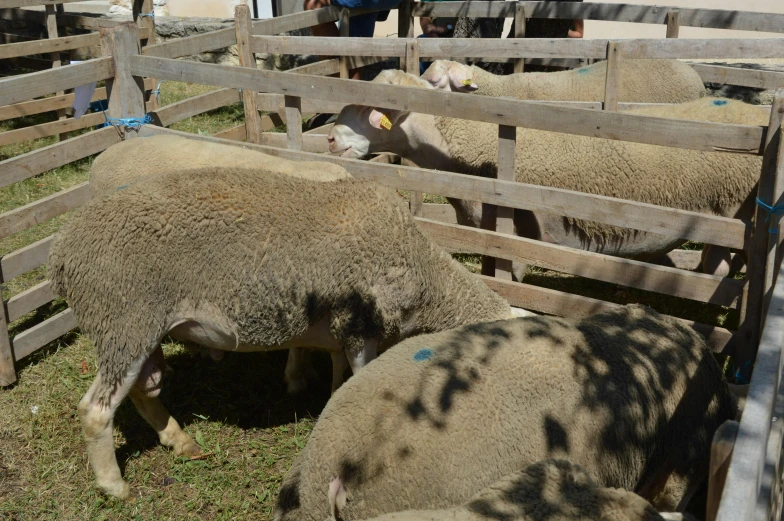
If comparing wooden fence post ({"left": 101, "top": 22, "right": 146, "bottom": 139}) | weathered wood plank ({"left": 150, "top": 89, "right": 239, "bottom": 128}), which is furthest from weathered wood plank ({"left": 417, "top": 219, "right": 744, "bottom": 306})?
weathered wood plank ({"left": 150, "top": 89, "right": 239, "bottom": 128})

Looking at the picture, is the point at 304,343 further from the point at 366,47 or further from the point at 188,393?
the point at 366,47

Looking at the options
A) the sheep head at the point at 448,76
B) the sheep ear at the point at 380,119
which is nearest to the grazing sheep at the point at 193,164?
the sheep ear at the point at 380,119

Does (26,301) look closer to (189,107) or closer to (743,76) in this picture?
(189,107)

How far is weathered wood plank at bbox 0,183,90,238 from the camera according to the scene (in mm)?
4924

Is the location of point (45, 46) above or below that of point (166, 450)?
above

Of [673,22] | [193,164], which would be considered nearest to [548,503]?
[193,164]

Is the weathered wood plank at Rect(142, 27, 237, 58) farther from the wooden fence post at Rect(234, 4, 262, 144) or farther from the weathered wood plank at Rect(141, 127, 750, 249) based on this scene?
the weathered wood plank at Rect(141, 127, 750, 249)

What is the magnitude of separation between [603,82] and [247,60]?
3.13 m

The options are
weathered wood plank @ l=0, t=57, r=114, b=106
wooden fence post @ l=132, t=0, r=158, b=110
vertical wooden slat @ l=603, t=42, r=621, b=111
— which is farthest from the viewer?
wooden fence post @ l=132, t=0, r=158, b=110

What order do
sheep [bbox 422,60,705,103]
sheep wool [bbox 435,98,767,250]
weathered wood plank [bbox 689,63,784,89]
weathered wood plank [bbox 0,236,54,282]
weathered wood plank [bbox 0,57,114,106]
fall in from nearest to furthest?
weathered wood plank [bbox 0,57,114,106]
weathered wood plank [bbox 0,236,54,282]
sheep wool [bbox 435,98,767,250]
weathered wood plank [bbox 689,63,784,89]
sheep [bbox 422,60,705,103]

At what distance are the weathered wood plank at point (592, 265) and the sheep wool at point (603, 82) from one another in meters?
2.49

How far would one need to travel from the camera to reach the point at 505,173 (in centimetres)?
478

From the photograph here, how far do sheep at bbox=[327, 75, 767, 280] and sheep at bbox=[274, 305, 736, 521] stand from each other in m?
1.68

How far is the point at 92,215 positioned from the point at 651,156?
344 centimetres
